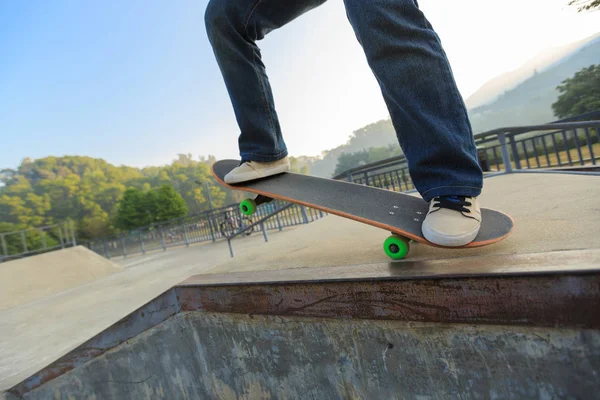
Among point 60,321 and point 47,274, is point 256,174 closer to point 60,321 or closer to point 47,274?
point 60,321

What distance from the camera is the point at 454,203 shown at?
2.88ft

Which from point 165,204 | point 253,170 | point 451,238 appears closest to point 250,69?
point 253,170

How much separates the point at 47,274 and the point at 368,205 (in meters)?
9.52

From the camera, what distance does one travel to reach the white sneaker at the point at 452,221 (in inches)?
32.8

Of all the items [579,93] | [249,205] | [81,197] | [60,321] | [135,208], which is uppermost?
[81,197]

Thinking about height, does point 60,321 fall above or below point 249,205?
below

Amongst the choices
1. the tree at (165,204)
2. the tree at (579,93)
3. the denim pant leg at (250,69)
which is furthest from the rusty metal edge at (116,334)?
the tree at (165,204)

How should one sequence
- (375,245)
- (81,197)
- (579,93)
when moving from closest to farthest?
(375,245) < (579,93) < (81,197)

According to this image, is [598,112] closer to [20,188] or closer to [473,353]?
[473,353]

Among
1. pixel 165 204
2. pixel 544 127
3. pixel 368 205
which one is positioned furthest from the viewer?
pixel 165 204

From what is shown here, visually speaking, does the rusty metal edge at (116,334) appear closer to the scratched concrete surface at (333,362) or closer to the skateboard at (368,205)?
the scratched concrete surface at (333,362)

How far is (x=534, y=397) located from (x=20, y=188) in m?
63.7

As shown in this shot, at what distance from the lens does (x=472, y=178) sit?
2.95 feet

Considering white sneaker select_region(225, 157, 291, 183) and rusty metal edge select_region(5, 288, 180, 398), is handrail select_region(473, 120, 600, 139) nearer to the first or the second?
white sneaker select_region(225, 157, 291, 183)
